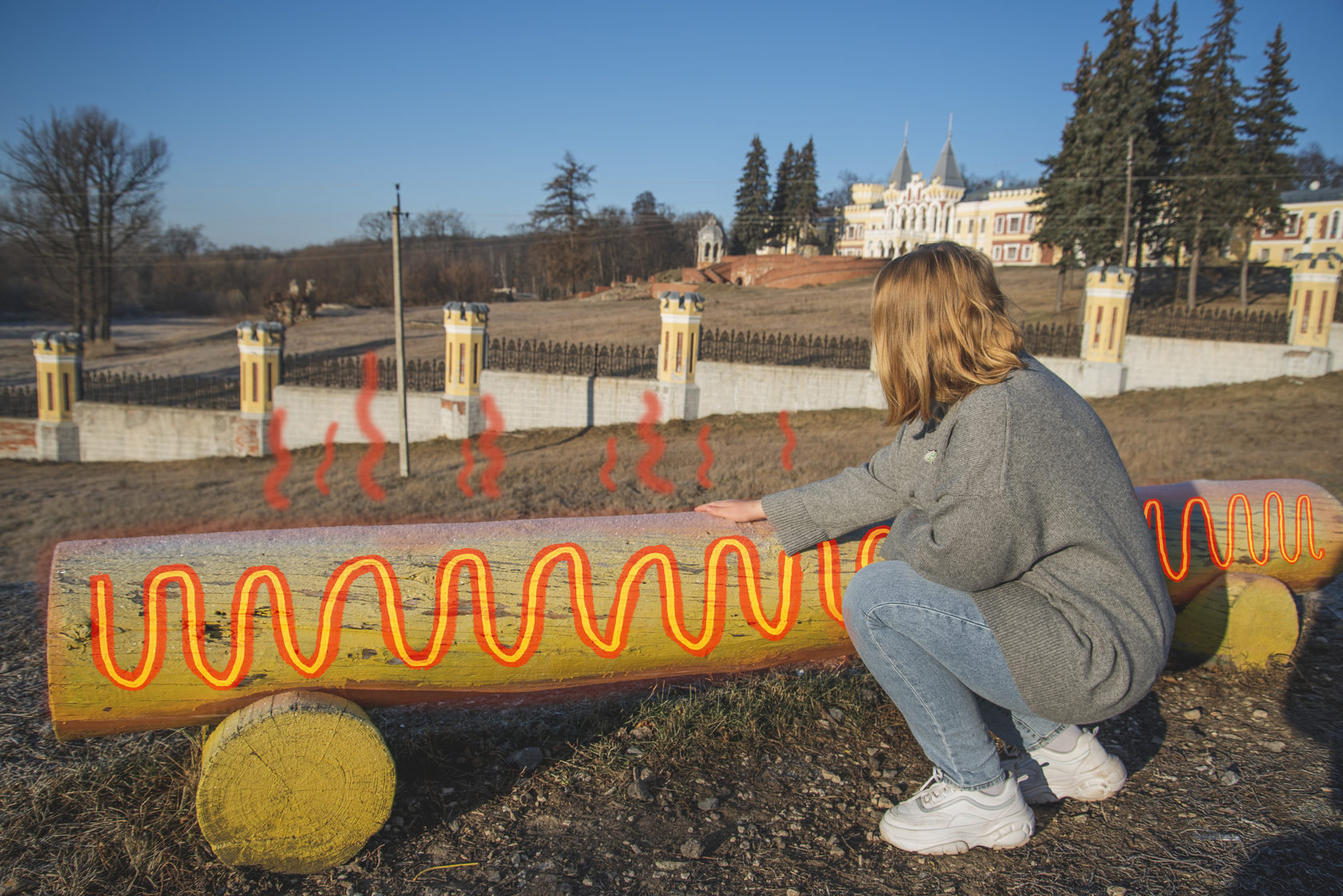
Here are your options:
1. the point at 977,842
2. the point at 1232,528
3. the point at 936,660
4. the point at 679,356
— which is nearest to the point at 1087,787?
the point at 977,842

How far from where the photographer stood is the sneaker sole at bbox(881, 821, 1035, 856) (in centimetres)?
195

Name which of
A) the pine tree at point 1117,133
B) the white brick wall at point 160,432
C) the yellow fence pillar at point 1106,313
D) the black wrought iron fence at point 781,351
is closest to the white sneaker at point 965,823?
the black wrought iron fence at point 781,351

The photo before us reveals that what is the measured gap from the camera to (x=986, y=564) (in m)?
1.74

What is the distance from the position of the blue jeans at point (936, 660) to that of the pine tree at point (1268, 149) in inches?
1208

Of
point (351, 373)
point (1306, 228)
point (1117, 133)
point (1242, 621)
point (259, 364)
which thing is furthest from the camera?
point (1306, 228)

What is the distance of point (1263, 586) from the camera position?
2.88 meters

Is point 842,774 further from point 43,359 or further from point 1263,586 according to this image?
point 43,359

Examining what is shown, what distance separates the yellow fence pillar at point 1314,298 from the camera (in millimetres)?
14062

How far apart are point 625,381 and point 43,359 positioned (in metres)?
12.9

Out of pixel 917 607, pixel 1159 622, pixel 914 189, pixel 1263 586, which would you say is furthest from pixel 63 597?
pixel 914 189

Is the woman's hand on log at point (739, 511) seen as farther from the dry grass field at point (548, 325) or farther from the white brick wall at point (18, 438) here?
the white brick wall at point (18, 438)

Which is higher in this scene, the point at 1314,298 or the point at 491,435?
the point at 1314,298

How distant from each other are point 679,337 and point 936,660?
12.6 metres

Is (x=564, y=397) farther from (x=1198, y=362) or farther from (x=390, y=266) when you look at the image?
(x=390, y=266)
